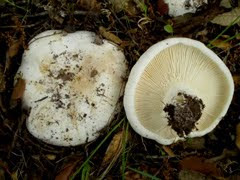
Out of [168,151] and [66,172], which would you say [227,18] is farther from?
[66,172]

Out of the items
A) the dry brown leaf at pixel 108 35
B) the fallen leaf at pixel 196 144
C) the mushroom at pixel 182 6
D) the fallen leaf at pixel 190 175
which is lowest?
the fallen leaf at pixel 190 175

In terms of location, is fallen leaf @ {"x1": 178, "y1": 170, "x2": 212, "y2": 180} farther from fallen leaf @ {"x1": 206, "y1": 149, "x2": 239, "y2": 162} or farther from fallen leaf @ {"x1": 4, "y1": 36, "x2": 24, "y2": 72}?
fallen leaf @ {"x1": 4, "y1": 36, "x2": 24, "y2": 72}

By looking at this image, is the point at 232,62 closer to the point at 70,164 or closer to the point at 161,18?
the point at 161,18

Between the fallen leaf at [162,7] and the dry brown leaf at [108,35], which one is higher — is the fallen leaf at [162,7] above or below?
above

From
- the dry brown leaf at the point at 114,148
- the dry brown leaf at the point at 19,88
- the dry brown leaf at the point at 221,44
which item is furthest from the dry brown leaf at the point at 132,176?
the dry brown leaf at the point at 221,44

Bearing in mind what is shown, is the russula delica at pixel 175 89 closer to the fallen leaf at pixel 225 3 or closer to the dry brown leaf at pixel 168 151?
the dry brown leaf at pixel 168 151

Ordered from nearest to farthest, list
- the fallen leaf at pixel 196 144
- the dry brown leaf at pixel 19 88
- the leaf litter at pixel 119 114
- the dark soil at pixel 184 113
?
the dark soil at pixel 184 113 → the dry brown leaf at pixel 19 88 → the leaf litter at pixel 119 114 → the fallen leaf at pixel 196 144

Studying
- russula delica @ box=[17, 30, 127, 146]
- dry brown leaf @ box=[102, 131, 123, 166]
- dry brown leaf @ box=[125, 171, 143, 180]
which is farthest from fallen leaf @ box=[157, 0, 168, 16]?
dry brown leaf @ box=[125, 171, 143, 180]
